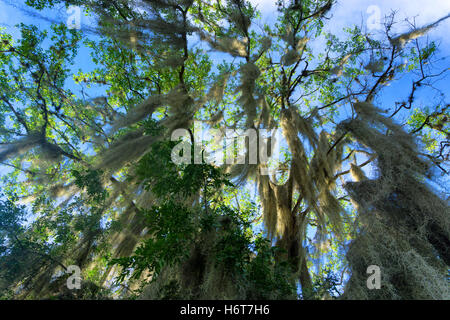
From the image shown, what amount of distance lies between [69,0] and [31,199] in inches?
136

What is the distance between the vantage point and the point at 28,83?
460 cm

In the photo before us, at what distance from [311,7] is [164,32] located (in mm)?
3384

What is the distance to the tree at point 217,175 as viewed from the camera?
6.79 feet

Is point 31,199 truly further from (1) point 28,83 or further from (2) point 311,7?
(2) point 311,7

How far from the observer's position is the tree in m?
2.07

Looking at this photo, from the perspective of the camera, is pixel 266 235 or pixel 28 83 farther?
pixel 28 83

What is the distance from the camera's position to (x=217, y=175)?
2.53 metres

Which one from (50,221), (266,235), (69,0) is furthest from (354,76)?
(50,221)

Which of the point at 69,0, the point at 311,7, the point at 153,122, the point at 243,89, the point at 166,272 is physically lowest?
the point at 166,272

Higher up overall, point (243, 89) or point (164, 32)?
point (164, 32)
